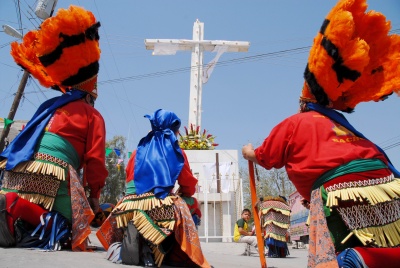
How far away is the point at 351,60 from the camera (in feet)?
10.8

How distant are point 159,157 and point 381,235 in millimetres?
2150

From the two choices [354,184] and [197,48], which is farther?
[197,48]

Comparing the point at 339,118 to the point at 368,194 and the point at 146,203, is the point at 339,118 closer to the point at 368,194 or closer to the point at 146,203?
the point at 368,194

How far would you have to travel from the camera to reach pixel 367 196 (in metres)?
2.91

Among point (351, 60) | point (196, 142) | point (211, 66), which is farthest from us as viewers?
point (211, 66)

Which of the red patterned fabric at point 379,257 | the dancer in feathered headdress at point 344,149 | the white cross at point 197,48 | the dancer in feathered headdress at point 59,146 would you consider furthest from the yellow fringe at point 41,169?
the white cross at point 197,48

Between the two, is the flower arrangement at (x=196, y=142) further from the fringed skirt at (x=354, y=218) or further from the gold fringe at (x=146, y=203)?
the fringed skirt at (x=354, y=218)

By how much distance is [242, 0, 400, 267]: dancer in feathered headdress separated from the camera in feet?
9.56

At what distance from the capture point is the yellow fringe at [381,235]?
9.30 feet

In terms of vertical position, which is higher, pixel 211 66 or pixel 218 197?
pixel 211 66

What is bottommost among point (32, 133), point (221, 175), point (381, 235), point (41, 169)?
point (381, 235)

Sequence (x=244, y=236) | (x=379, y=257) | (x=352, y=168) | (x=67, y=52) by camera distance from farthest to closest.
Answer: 1. (x=244, y=236)
2. (x=67, y=52)
3. (x=352, y=168)
4. (x=379, y=257)

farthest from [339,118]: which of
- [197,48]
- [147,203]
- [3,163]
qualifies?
[197,48]

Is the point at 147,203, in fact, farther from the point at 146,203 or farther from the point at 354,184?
the point at 354,184
